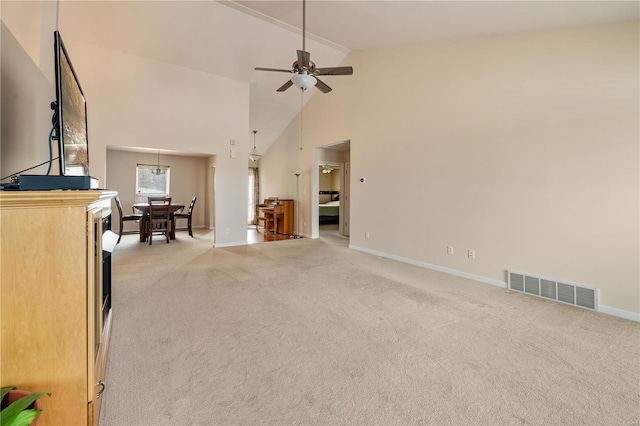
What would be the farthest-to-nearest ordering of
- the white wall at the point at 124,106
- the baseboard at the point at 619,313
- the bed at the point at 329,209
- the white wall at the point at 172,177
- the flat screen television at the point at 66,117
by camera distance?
the bed at the point at 329,209 < the white wall at the point at 172,177 < the baseboard at the point at 619,313 < the white wall at the point at 124,106 < the flat screen television at the point at 66,117

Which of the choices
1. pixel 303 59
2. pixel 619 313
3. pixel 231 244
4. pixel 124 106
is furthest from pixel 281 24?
pixel 619 313

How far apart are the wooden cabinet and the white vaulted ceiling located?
3.81 m

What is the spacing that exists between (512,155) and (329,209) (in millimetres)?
6094

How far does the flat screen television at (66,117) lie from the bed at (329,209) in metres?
6.65

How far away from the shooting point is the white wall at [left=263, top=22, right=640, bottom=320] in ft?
8.56

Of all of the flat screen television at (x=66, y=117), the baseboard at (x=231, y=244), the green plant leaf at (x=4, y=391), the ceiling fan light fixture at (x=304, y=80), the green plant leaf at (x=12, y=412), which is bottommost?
the baseboard at (x=231, y=244)

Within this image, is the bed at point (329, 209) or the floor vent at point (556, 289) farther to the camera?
the bed at point (329, 209)

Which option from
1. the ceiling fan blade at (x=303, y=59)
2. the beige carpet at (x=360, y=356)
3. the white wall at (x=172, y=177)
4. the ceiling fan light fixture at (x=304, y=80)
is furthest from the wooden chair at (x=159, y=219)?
the ceiling fan blade at (x=303, y=59)

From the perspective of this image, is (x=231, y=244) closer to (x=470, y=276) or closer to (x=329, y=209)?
(x=329, y=209)

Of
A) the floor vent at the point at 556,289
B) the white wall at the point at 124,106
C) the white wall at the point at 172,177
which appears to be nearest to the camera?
the white wall at the point at 124,106

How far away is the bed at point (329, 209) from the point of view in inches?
355

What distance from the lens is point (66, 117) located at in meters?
1.60

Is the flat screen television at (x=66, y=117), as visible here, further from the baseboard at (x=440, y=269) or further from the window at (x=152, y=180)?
the window at (x=152, y=180)

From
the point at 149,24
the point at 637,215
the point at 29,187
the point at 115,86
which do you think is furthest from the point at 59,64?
the point at 637,215
